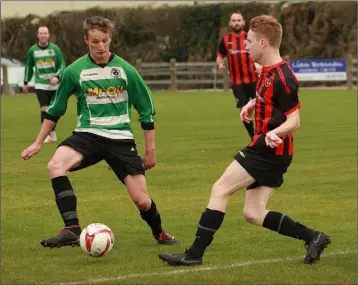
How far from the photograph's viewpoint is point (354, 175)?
1471cm

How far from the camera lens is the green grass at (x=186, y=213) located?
827cm

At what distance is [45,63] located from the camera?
21984 mm

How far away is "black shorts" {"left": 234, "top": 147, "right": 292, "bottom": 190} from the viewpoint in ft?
27.6

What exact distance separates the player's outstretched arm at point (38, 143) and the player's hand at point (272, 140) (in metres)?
2.24

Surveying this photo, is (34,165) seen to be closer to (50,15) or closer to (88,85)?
(88,85)

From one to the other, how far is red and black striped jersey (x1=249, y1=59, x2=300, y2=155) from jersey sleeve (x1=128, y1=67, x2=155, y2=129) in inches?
51.8

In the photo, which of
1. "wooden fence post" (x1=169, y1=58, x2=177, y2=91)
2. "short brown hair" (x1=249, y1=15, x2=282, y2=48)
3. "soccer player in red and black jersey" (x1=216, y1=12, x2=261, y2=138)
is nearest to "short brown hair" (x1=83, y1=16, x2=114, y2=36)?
"short brown hair" (x1=249, y1=15, x2=282, y2=48)

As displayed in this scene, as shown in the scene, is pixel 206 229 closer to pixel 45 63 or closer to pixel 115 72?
pixel 115 72

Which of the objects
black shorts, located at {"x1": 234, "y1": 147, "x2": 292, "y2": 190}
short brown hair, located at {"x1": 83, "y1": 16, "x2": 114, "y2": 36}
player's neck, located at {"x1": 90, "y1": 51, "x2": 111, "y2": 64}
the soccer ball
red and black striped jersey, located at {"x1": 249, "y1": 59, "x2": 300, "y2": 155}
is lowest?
the soccer ball

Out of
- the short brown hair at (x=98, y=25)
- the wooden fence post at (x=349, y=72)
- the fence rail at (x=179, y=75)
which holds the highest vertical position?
the short brown hair at (x=98, y=25)

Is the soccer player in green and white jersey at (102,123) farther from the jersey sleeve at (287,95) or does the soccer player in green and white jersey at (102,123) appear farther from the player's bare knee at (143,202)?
the jersey sleeve at (287,95)

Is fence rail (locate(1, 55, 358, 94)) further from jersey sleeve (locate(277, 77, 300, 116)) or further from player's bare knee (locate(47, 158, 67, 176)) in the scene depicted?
jersey sleeve (locate(277, 77, 300, 116))

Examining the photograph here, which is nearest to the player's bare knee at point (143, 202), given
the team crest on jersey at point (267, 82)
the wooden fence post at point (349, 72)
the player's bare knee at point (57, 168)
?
the player's bare knee at point (57, 168)

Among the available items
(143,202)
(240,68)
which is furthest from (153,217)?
(240,68)
